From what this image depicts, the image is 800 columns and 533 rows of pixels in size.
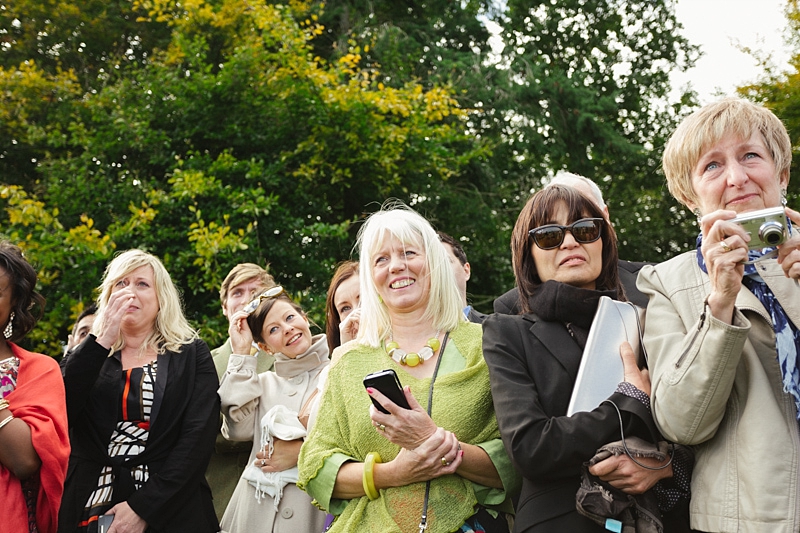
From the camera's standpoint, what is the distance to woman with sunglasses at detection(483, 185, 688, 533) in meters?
2.26

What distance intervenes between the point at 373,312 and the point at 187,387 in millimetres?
1379

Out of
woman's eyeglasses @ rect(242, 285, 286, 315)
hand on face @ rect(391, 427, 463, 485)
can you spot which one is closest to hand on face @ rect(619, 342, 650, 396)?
hand on face @ rect(391, 427, 463, 485)

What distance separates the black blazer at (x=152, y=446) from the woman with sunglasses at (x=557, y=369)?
6.27ft

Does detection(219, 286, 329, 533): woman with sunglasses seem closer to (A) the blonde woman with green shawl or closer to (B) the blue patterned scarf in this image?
(A) the blonde woman with green shawl

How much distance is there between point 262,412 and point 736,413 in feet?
8.81

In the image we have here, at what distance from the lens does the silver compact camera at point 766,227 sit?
190cm

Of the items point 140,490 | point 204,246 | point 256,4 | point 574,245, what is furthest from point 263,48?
point 574,245

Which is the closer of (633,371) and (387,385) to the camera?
(633,371)

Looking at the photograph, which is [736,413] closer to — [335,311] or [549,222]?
[549,222]

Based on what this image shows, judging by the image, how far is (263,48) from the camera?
9961mm

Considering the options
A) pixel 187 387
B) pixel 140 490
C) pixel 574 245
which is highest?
pixel 574 245

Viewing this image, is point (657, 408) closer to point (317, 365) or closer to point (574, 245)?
Answer: point (574, 245)

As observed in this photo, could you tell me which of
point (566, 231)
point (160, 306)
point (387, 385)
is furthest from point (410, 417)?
point (160, 306)

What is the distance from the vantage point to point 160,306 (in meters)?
4.24
